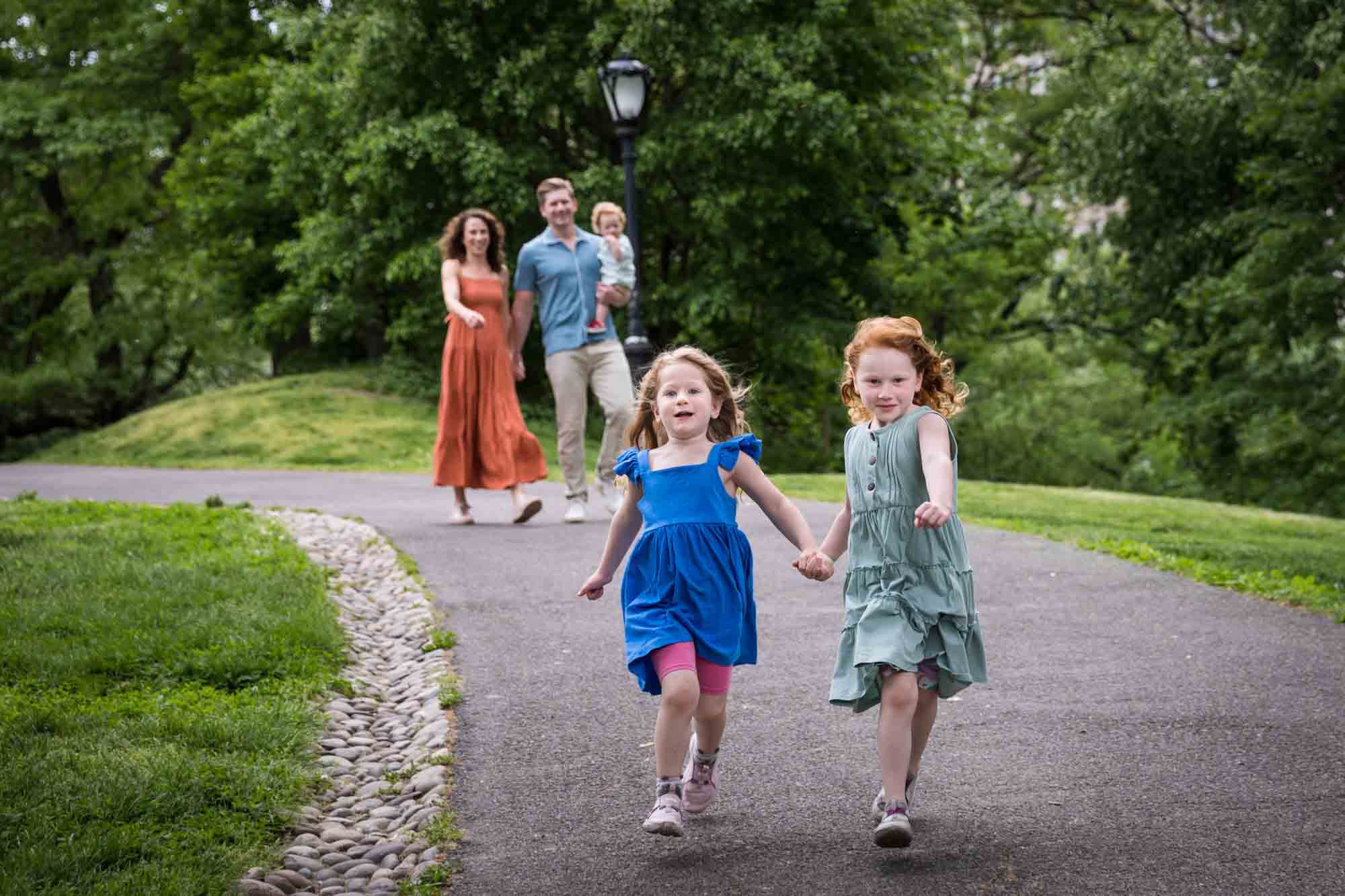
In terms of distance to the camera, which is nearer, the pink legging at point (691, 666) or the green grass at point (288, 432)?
the pink legging at point (691, 666)

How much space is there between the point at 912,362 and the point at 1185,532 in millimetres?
8117

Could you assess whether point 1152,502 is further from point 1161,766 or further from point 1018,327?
point 1018,327

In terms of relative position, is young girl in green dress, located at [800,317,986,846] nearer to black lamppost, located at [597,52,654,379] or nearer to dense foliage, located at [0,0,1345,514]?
black lamppost, located at [597,52,654,379]

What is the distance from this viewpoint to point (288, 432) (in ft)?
73.4

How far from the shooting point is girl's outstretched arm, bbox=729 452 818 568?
166 inches

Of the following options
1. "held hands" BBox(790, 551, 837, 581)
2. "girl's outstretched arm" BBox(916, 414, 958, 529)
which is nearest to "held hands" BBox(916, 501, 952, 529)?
"girl's outstretched arm" BBox(916, 414, 958, 529)

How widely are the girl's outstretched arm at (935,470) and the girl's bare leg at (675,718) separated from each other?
0.77m

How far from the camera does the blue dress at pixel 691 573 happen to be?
13.1ft

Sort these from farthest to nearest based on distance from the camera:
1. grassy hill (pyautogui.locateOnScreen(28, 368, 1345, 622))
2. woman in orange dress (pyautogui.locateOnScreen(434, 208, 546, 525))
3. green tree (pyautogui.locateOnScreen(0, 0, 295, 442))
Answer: green tree (pyautogui.locateOnScreen(0, 0, 295, 442)), woman in orange dress (pyautogui.locateOnScreen(434, 208, 546, 525)), grassy hill (pyautogui.locateOnScreen(28, 368, 1345, 622))

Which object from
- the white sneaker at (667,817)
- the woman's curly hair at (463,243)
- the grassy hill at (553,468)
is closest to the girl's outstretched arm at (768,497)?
the white sneaker at (667,817)

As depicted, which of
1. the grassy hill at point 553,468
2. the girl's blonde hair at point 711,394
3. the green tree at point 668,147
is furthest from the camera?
the green tree at point 668,147

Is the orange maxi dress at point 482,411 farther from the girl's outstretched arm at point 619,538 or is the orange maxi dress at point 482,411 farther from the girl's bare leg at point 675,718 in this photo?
the girl's bare leg at point 675,718

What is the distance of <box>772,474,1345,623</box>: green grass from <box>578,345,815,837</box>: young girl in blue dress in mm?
4307

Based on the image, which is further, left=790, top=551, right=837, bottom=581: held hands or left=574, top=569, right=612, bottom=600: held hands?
left=574, top=569, right=612, bottom=600: held hands
